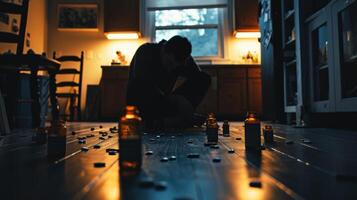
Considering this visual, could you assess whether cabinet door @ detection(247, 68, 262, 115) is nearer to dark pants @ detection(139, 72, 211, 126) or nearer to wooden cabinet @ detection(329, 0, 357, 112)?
dark pants @ detection(139, 72, 211, 126)

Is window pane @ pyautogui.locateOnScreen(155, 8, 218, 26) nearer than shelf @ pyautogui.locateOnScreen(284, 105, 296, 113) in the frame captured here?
No

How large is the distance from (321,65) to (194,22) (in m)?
3.57

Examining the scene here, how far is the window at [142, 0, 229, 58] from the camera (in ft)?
19.8

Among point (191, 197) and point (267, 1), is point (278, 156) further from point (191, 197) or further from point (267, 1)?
point (267, 1)

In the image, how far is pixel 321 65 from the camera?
283 cm

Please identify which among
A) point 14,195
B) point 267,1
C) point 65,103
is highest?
→ point 267,1

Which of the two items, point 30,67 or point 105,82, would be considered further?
point 105,82

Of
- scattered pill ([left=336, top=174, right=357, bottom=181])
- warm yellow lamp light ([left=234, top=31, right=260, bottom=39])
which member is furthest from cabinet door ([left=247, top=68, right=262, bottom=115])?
scattered pill ([left=336, top=174, right=357, bottom=181])

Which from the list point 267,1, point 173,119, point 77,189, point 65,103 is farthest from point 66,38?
point 77,189

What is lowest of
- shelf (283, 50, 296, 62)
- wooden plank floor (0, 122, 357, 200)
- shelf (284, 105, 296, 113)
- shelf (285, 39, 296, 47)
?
wooden plank floor (0, 122, 357, 200)

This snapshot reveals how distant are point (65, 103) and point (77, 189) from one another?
17.8 feet

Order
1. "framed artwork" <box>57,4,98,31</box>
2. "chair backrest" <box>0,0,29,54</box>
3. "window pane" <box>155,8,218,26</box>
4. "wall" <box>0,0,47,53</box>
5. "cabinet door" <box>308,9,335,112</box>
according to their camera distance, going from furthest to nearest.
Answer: "window pane" <box>155,8,218,26</box>, "framed artwork" <box>57,4,98,31</box>, "wall" <box>0,0,47,53</box>, "chair backrest" <box>0,0,29,54</box>, "cabinet door" <box>308,9,335,112</box>

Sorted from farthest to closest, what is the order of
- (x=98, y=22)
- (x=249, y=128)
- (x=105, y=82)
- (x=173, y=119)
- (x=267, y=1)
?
(x=98, y=22) → (x=105, y=82) → (x=267, y=1) → (x=173, y=119) → (x=249, y=128)

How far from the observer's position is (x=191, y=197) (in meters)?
0.60
